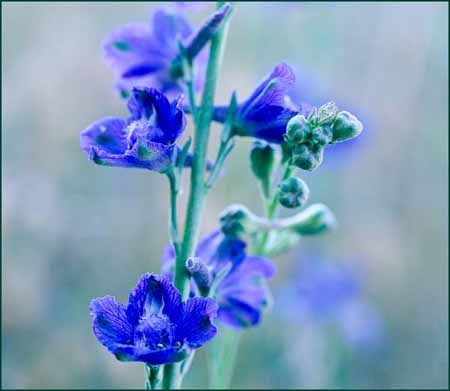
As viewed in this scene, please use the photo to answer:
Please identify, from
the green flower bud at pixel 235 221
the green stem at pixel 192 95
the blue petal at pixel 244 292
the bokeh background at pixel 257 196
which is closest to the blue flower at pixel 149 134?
the green stem at pixel 192 95

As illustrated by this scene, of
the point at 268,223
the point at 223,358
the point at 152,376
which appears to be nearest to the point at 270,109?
the point at 268,223

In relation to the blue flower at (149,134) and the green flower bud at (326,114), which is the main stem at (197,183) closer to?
the blue flower at (149,134)

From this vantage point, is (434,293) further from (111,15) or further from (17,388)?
(111,15)

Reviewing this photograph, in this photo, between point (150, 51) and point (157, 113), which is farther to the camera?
point (150, 51)

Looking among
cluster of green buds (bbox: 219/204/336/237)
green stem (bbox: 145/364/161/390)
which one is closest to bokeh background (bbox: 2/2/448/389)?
cluster of green buds (bbox: 219/204/336/237)

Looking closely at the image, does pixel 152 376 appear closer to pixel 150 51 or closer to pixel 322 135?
pixel 322 135

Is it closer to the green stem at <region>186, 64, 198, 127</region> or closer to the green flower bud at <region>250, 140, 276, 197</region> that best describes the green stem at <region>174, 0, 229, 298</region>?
the green stem at <region>186, 64, 198, 127</region>
